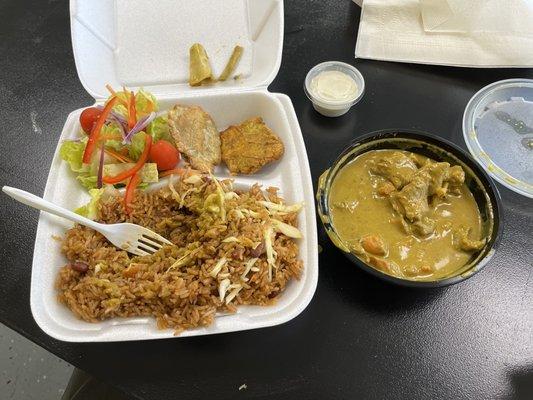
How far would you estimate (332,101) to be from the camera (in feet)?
7.77

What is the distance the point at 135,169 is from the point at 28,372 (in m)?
1.83

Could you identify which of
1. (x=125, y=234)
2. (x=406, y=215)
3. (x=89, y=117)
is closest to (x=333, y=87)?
(x=406, y=215)

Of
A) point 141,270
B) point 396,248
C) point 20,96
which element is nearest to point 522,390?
point 396,248

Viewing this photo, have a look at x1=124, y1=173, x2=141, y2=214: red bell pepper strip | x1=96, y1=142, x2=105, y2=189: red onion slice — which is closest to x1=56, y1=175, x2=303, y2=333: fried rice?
x1=124, y1=173, x2=141, y2=214: red bell pepper strip

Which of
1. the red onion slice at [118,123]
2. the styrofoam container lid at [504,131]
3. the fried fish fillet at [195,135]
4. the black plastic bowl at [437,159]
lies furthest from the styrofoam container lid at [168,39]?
the styrofoam container lid at [504,131]

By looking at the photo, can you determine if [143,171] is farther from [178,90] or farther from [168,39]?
[168,39]

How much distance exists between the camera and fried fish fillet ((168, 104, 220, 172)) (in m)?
2.04

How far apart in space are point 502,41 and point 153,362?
2.54m

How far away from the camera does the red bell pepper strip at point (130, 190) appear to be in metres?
1.87

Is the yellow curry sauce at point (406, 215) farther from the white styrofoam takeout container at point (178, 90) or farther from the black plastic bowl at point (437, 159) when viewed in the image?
the white styrofoam takeout container at point (178, 90)

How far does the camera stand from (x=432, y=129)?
97.3 inches

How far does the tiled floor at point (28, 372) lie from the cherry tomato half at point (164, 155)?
173 cm

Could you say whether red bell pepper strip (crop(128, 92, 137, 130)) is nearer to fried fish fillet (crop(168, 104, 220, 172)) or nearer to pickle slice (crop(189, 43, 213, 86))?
fried fish fillet (crop(168, 104, 220, 172))

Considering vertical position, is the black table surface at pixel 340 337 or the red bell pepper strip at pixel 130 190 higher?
the red bell pepper strip at pixel 130 190
